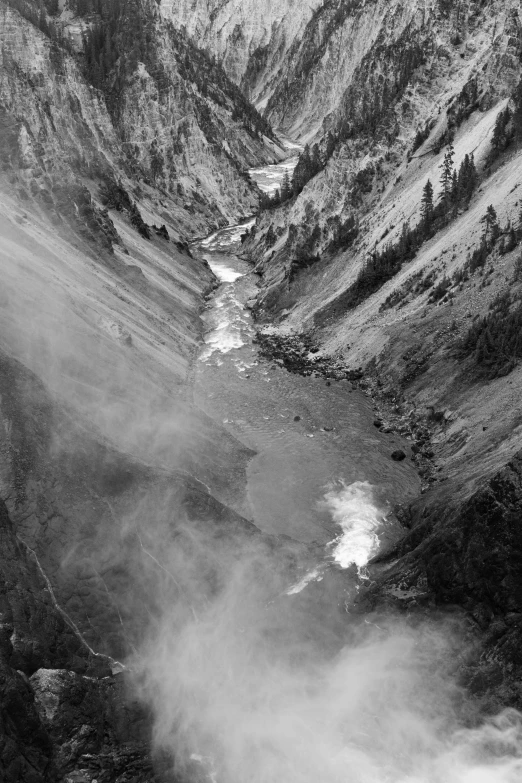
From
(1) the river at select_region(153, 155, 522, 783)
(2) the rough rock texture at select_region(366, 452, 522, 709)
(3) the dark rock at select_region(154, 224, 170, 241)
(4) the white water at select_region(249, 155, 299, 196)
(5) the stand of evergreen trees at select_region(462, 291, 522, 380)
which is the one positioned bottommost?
(3) the dark rock at select_region(154, 224, 170, 241)

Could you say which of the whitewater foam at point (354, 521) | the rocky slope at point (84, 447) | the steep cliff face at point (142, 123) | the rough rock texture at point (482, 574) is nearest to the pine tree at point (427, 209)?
the rocky slope at point (84, 447)

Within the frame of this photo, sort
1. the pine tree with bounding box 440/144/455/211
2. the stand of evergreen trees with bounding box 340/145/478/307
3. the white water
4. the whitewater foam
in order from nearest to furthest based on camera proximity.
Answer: the whitewater foam
the stand of evergreen trees with bounding box 340/145/478/307
the pine tree with bounding box 440/144/455/211
the white water

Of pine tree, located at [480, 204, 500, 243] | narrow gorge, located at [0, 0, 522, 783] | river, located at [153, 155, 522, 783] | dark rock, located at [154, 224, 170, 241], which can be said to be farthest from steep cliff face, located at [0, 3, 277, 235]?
river, located at [153, 155, 522, 783]

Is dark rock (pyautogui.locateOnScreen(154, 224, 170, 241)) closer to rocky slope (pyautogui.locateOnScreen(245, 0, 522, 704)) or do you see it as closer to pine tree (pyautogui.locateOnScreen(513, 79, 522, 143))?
rocky slope (pyautogui.locateOnScreen(245, 0, 522, 704))

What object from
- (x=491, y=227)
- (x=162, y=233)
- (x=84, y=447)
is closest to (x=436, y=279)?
(x=491, y=227)

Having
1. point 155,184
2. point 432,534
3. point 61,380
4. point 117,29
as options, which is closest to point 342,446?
point 432,534

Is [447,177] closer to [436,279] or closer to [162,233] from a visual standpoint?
[436,279]
